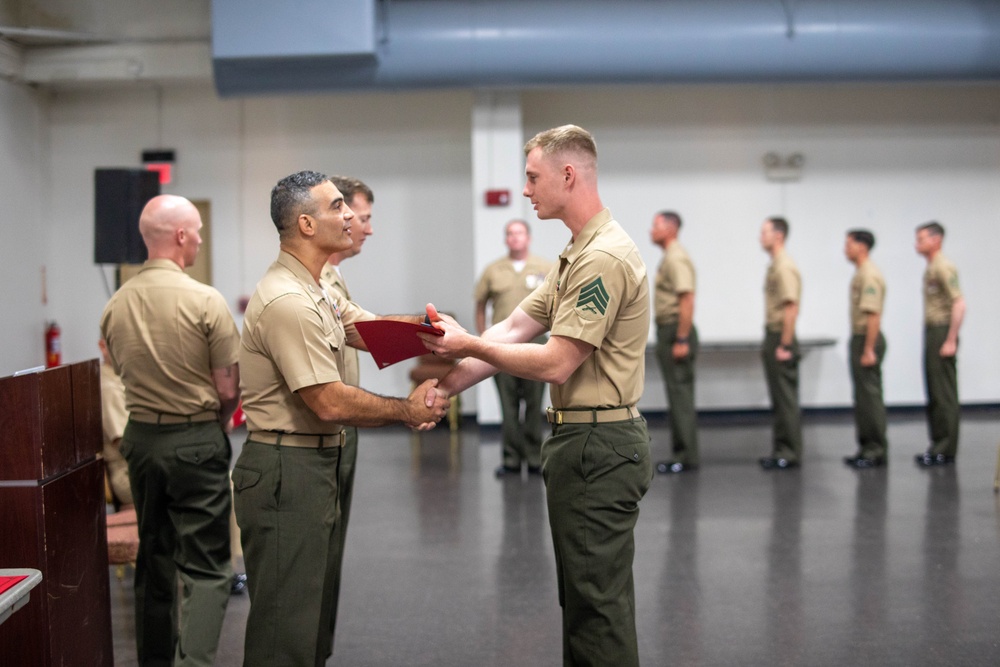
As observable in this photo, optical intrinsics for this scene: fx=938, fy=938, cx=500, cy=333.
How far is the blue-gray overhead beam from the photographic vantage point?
720 cm

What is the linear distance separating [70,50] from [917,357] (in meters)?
8.31

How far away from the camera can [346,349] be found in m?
3.25

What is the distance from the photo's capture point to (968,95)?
8.96 metres

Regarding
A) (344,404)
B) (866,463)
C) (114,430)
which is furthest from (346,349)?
(866,463)

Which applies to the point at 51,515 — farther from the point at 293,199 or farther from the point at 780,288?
the point at 780,288

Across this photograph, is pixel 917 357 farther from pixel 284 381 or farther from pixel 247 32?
pixel 284 381

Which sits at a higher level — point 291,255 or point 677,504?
point 291,255

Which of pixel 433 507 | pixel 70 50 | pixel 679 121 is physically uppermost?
pixel 70 50

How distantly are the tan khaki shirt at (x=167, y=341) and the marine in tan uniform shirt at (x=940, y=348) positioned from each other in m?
5.36

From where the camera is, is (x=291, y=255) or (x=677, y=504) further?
(x=677, y=504)

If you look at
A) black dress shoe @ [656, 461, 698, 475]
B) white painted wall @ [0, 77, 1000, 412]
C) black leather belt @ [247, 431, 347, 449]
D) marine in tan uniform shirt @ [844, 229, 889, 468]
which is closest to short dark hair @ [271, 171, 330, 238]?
black leather belt @ [247, 431, 347, 449]

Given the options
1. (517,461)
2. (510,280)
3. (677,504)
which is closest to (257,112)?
(510,280)

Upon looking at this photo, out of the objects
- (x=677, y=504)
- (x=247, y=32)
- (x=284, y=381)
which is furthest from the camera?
(x=247, y=32)

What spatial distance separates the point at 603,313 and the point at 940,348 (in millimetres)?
5241
